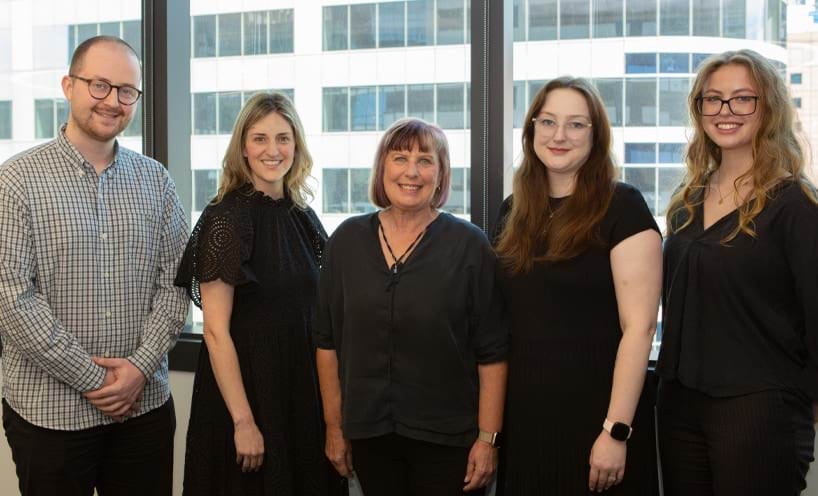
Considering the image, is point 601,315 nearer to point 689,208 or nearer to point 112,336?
point 689,208

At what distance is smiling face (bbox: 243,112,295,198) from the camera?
7.66 ft

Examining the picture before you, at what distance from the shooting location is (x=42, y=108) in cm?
349

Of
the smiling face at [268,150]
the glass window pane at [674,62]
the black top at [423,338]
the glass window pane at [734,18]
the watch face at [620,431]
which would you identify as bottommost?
the watch face at [620,431]

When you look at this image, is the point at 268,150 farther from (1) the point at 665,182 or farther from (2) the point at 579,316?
(1) the point at 665,182

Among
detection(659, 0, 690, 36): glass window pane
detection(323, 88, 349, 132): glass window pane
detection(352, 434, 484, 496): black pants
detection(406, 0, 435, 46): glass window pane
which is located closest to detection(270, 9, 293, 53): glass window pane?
detection(323, 88, 349, 132): glass window pane

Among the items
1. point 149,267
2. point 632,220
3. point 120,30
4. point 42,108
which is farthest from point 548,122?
point 42,108

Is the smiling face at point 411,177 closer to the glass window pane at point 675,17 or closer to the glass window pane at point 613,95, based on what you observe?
the glass window pane at point 613,95

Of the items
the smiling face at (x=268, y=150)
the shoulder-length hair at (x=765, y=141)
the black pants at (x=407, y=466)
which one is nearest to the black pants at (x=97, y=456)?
the black pants at (x=407, y=466)

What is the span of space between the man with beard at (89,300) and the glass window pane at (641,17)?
64.6 inches

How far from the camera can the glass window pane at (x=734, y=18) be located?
2.67 meters

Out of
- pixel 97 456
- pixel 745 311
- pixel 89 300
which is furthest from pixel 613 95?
pixel 97 456

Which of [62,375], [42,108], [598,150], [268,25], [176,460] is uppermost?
[268,25]

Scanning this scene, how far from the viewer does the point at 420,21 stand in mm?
2992

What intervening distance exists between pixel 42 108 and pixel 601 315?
2.65 metres
